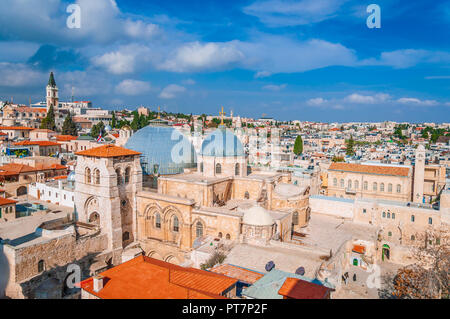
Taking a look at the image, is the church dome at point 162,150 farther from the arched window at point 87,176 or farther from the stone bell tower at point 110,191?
the arched window at point 87,176

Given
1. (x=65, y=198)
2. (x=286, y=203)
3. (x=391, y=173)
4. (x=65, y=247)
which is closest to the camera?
(x=65, y=247)

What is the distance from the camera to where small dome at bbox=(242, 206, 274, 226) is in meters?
19.5

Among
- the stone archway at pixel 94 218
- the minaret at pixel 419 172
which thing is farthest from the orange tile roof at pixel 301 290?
the minaret at pixel 419 172

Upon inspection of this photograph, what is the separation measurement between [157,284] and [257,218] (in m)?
9.10

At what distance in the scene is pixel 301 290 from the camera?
10914mm

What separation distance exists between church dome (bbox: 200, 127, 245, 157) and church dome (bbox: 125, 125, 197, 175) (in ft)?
9.10

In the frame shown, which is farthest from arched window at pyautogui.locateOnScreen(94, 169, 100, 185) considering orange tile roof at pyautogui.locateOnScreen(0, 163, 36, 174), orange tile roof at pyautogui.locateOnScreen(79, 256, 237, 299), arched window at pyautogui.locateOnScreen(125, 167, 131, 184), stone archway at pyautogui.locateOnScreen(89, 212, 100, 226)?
orange tile roof at pyautogui.locateOnScreen(0, 163, 36, 174)

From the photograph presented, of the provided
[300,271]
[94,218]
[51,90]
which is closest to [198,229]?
[94,218]

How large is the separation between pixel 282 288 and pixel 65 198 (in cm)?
2600

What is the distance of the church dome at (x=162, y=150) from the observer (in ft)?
86.2
